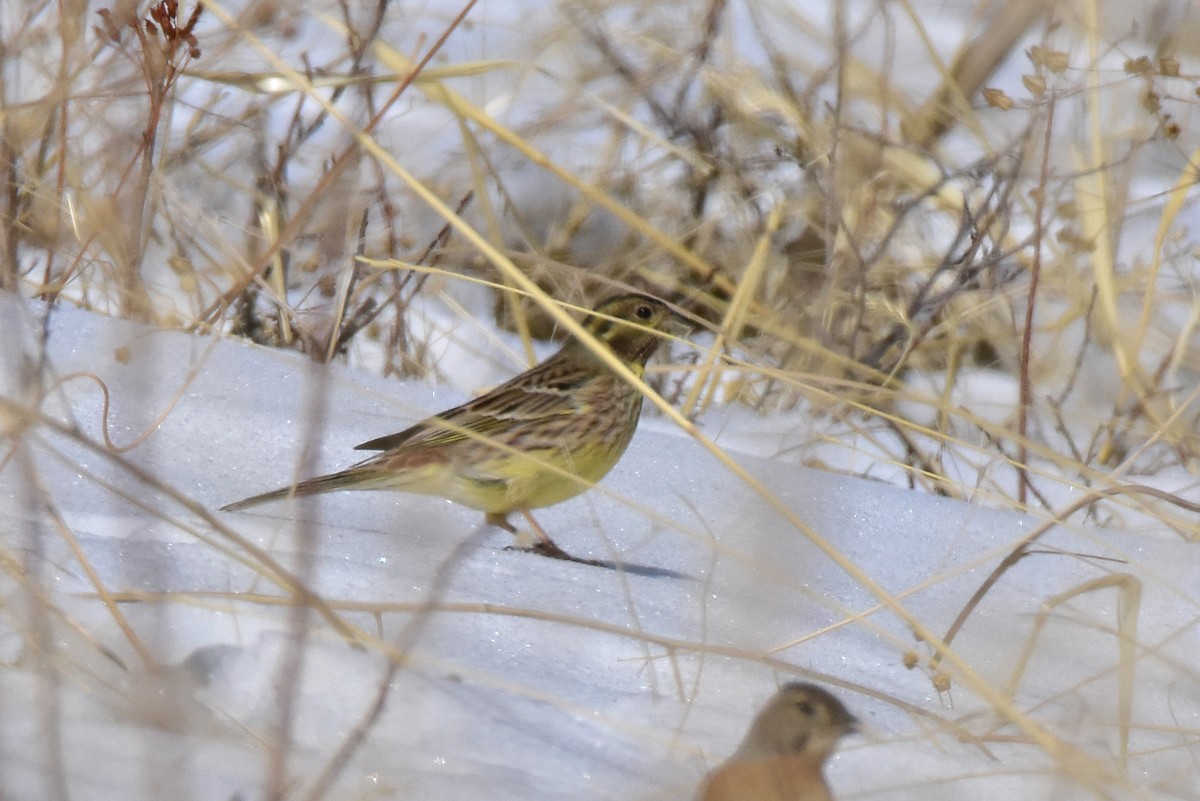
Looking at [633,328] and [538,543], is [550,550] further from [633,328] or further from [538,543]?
[633,328]

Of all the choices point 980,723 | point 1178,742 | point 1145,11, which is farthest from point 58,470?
point 1145,11

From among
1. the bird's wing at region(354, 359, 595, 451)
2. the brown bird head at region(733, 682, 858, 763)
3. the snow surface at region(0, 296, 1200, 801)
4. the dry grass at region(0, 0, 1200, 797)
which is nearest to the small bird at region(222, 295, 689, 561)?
the bird's wing at region(354, 359, 595, 451)

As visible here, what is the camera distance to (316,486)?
2889mm

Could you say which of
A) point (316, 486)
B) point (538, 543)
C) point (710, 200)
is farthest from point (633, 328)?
point (710, 200)

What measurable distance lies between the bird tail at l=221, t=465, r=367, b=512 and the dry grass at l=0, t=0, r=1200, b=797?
13.4 inches

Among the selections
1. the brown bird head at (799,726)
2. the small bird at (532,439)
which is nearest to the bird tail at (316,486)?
the small bird at (532,439)

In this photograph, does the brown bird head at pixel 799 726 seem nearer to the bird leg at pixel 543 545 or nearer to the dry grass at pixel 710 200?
the dry grass at pixel 710 200

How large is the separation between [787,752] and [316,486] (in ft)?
4.74

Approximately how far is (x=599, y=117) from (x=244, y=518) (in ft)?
11.9

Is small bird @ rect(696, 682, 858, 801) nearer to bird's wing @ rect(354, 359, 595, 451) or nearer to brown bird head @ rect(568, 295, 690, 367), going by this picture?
bird's wing @ rect(354, 359, 595, 451)

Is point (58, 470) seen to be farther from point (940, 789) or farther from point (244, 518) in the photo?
point (940, 789)

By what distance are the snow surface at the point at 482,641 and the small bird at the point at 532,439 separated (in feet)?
0.43

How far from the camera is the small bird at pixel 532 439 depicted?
3.12 metres

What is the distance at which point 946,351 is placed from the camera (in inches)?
207
